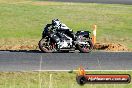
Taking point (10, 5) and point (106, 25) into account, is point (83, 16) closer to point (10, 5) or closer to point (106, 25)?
point (106, 25)

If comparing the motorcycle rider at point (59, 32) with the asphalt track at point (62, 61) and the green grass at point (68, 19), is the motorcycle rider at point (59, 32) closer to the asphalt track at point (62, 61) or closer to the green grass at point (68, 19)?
the asphalt track at point (62, 61)

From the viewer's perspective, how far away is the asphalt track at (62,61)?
1745cm

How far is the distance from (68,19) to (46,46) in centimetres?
1267

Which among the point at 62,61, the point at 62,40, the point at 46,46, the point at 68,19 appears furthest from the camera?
the point at 68,19

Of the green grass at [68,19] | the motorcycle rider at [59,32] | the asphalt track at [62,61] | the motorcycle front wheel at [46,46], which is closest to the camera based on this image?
the asphalt track at [62,61]

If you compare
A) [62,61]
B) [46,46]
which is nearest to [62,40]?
[46,46]

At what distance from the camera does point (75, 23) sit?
105 ft

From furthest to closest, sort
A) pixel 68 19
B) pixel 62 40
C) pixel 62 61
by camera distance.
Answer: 1. pixel 68 19
2. pixel 62 40
3. pixel 62 61

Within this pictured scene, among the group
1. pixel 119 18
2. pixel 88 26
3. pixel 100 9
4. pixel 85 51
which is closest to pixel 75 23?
pixel 88 26

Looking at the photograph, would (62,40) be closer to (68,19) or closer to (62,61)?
(62,61)

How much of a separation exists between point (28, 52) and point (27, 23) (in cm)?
1052

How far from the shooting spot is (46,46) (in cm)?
2094

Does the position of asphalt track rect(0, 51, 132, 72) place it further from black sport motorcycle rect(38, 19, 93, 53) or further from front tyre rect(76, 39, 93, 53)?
black sport motorcycle rect(38, 19, 93, 53)

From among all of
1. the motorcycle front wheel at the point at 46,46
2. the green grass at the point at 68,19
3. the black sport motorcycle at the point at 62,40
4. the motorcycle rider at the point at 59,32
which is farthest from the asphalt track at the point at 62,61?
the green grass at the point at 68,19
